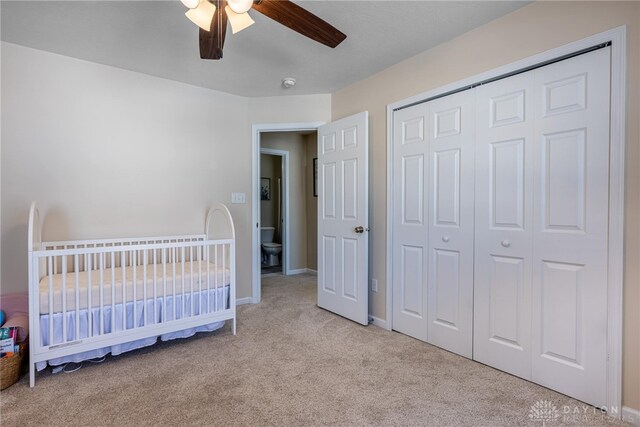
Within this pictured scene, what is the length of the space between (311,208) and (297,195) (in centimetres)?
30

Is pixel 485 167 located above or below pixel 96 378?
above

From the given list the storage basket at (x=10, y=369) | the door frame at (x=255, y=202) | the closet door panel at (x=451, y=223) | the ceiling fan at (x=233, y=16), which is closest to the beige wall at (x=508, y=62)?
the closet door panel at (x=451, y=223)

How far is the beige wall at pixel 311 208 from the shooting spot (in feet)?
16.1

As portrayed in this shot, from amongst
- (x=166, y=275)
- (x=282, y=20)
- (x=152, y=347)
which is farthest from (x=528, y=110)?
(x=152, y=347)

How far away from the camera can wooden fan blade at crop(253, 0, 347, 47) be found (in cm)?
144

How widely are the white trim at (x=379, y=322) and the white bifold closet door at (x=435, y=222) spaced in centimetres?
10

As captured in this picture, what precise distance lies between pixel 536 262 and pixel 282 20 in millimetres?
1902

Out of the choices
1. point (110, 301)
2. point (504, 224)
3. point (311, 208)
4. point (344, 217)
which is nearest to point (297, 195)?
point (311, 208)

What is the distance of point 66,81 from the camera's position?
8.05 ft

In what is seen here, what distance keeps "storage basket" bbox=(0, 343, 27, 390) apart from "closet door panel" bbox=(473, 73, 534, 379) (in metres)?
2.80

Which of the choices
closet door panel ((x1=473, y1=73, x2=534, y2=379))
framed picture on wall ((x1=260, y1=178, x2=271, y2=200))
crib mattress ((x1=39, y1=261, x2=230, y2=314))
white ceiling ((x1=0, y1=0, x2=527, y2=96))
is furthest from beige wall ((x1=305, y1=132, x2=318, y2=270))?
closet door panel ((x1=473, y1=73, x2=534, y2=379))

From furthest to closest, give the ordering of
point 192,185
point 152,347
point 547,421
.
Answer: point 192,185 < point 152,347 < point 547,421

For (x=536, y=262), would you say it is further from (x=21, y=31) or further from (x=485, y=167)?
(x=21, y=31)

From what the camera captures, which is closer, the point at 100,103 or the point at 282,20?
the point at 282,20
